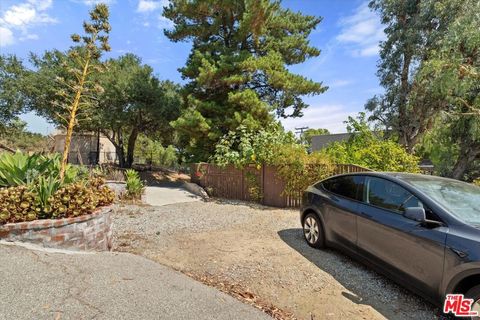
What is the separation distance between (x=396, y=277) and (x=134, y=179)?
25.4ft

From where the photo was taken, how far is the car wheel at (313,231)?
4.69 metres

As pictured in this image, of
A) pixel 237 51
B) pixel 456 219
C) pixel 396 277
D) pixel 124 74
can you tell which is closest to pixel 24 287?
pixel 396 277

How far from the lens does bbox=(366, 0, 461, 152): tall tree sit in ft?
46.6

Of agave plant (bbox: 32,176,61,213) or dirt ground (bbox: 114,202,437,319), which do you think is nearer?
dirt ground (bbox: 114,202,437,319)

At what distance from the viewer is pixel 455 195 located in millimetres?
3416

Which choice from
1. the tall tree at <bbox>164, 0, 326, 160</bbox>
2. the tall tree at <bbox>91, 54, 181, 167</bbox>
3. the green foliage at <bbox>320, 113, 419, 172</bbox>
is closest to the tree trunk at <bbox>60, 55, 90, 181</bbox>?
the green foliage at <bbox>320, 113, 419, 172</bbox>

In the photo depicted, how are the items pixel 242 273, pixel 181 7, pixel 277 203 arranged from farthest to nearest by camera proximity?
pixel 181 7 → pixel 277 203 → pixel 242 273

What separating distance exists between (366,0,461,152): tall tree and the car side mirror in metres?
13.1

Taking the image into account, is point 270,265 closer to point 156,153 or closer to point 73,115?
point 73,115

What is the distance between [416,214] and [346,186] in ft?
4.75

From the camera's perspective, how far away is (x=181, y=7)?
12969mm

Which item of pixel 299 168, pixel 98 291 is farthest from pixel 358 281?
pixel 299 168

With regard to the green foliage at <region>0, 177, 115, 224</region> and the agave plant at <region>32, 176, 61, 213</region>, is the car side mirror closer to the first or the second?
the green foliage at <region>0, 177, 115, 224</region>

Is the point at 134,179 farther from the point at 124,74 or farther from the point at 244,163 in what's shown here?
the point at 124,74
